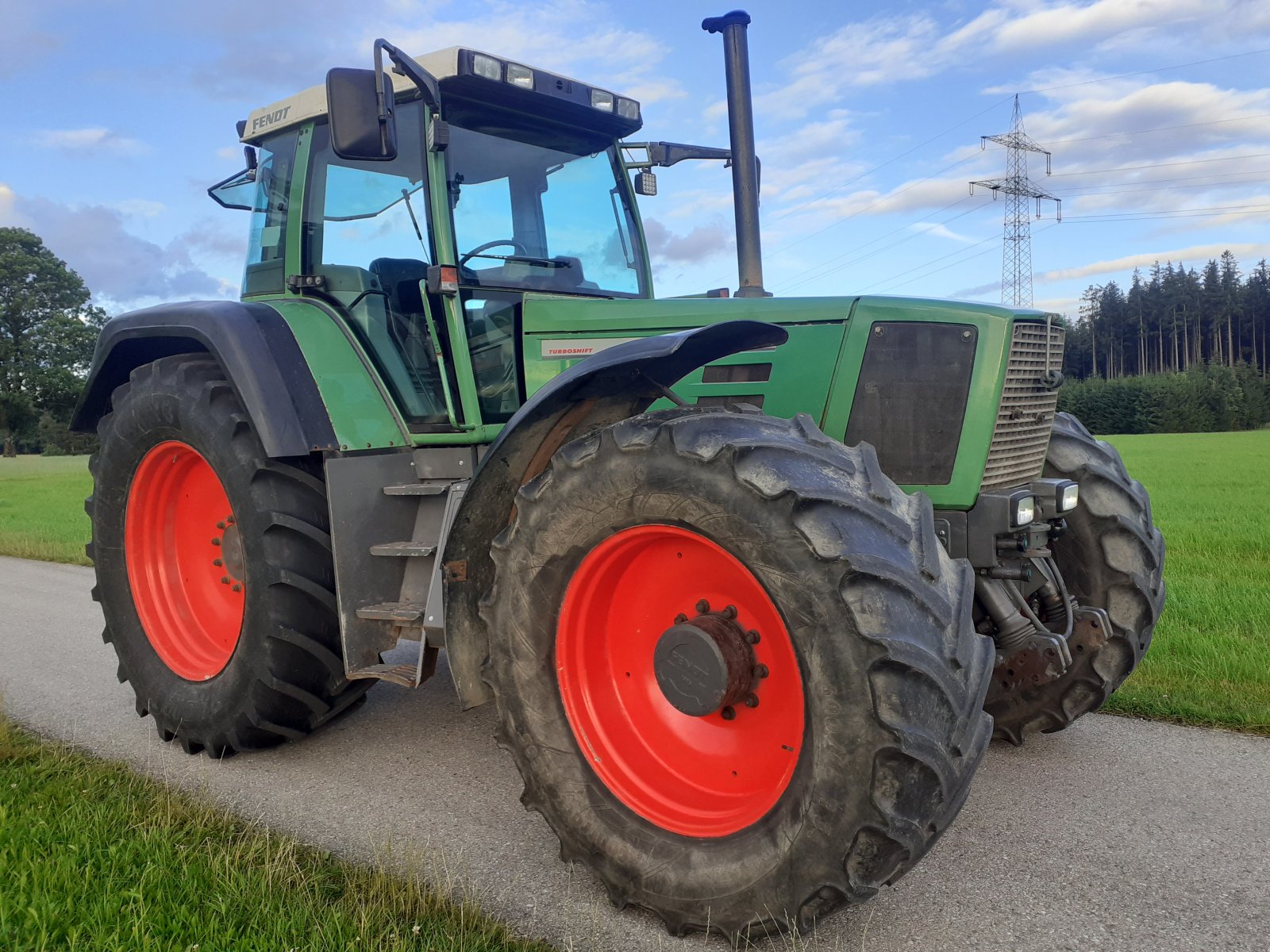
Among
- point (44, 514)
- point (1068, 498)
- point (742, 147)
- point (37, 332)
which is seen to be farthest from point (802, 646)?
point (37, 332)

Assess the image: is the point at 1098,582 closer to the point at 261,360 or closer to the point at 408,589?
the point at 408,589

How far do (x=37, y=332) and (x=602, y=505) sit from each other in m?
46.9

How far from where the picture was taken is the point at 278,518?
3.60 m

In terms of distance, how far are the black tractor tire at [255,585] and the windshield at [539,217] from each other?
41.9 inches

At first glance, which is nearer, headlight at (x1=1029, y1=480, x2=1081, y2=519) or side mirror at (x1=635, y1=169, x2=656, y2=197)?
headlight at (x1=1029, y1=480, x2=1081, y2=519)

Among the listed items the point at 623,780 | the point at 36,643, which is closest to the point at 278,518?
the point at 623,780

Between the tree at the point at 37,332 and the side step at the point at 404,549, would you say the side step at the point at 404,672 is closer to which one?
the side step at the point at 404,549

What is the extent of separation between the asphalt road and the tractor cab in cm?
138

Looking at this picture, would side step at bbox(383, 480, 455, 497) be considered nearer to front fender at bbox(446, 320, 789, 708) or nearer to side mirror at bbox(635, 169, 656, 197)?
front fender at bbox(446, 320, 789, 708)

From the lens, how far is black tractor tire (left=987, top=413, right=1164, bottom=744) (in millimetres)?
3627

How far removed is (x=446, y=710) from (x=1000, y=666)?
7.98ft

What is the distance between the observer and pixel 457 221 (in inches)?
147

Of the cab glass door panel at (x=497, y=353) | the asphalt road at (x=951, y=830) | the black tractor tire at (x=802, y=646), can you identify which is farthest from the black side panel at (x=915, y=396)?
the cab glass door panel at (x=497, y=353)

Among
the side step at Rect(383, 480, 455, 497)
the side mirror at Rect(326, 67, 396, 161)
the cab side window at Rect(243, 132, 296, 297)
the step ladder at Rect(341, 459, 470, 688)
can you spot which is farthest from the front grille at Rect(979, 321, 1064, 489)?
the cab side window at Rect(243, 132, 296, 297)
